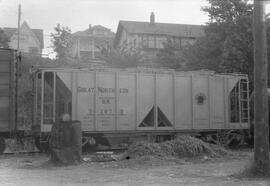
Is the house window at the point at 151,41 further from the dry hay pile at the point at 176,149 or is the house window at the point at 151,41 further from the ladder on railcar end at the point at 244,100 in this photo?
the dry hay pile at the point at 176,149

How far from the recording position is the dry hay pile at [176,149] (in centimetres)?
1418

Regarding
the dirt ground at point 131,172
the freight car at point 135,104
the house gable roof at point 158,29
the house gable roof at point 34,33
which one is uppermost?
the house gable roof at point 34,33

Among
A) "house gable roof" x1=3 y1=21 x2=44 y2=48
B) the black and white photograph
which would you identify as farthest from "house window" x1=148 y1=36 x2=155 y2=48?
the black and white photograph

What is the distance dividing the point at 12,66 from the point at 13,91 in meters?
0.86

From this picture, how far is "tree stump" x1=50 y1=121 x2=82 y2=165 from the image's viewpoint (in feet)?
43.0

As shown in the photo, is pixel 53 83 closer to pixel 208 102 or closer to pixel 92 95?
pixel 92 95

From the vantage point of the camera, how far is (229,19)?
1169 inches

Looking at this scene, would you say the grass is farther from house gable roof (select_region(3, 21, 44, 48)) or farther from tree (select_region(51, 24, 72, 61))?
house gable roof (select_region(3, 21, 44, 48))

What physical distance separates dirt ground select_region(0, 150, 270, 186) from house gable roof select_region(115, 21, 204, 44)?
4776 centimetres

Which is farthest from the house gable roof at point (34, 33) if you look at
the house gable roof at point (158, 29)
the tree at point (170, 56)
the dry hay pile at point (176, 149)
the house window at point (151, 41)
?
the dry hay pile at point (176, 149)

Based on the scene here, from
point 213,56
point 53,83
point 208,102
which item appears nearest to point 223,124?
point 208,102

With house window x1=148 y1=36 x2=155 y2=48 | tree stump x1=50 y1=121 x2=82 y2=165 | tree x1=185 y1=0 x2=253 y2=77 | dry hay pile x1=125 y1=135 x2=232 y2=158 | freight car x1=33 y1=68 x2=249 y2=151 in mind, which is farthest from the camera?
house window x1=148 y1=36 x2=155 y2=48

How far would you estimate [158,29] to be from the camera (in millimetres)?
64438

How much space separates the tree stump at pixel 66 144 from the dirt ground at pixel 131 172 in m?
0.31
